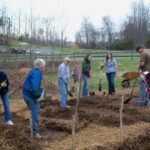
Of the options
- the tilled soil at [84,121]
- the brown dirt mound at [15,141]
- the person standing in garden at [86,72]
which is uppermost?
the person standing in garden at [86,72]

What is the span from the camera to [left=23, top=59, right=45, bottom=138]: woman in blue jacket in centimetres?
914

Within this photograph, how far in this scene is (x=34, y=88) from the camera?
9.13 metres

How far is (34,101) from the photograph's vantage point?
941 centimetres

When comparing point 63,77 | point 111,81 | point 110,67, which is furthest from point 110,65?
point 63,77

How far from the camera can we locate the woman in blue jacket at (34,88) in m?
9.14

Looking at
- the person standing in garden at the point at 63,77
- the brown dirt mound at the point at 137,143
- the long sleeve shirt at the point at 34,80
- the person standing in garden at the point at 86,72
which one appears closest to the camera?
the brown dirt mound at the point at 137,143

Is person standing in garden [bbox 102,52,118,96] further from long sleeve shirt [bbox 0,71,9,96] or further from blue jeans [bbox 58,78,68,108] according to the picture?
long sleeve shirt [bbox 0,71,9,96]

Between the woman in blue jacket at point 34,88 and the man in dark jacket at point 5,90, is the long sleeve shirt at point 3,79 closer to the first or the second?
the man in dark jacket at point 5,90

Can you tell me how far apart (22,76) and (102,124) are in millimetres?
11239

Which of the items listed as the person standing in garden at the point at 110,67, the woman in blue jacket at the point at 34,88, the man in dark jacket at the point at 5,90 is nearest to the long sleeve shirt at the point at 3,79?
the man in dark jacket at the point at 5,90

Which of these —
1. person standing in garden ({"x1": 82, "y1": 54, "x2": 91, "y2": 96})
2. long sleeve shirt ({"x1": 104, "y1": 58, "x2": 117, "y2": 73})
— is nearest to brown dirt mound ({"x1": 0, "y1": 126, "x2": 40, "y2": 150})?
person standing in garden ({"x1": 82, "y1": 54, "x2": 91, "y2": 96})

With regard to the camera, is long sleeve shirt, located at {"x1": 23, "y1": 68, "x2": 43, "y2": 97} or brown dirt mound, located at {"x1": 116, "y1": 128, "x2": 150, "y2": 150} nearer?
brown dirt mound, located at {"x1": 116, "y1": 128, "x2": 150, "y2": 150}

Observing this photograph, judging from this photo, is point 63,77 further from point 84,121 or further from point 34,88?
point 34,88

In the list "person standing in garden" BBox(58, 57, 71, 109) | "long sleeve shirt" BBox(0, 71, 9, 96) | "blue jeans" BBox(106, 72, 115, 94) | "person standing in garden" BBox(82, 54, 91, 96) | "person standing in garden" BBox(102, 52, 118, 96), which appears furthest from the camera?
"blue jeans" BBox(106, 72, 115, 94)
